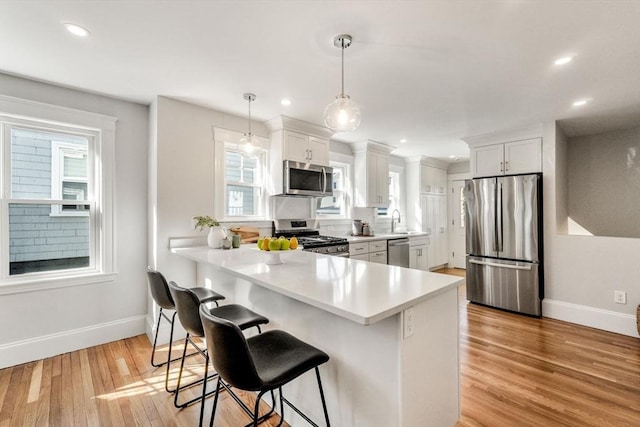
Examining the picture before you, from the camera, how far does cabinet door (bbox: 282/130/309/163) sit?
3783 mm

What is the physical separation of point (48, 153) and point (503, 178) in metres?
5.30

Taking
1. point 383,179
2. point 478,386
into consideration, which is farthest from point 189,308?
point 383,179

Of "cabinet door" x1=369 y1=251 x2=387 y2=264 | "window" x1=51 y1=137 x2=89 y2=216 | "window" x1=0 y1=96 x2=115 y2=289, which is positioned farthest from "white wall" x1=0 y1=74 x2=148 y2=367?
"cabinet door" x1=369 y1=251 x2=387 y2=264

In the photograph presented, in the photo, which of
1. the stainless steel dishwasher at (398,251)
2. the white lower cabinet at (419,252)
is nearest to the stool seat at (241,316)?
the stainless steel dishwasher at (398,251)

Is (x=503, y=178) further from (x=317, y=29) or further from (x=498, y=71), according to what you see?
(x=317, y=29)

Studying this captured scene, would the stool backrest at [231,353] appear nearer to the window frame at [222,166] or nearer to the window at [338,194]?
the window frame at [222,166]

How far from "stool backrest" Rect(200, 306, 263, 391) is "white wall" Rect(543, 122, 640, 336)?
4208mm

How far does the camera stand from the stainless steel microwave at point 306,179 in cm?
374

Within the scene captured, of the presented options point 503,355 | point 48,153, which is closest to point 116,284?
point 48,153

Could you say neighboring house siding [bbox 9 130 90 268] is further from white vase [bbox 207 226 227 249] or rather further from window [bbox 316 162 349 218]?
window [bbox 316 162 349 218]

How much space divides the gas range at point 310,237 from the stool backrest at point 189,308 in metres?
1.89

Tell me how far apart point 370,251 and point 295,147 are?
1937mm

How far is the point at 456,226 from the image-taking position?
6.95m

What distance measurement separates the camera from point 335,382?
1.56 meters
